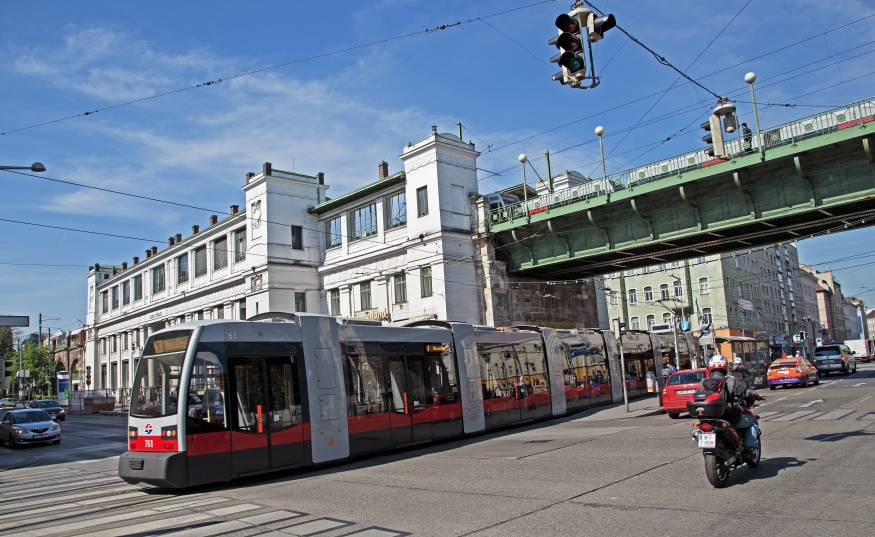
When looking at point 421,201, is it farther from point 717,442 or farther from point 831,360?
point 831,360

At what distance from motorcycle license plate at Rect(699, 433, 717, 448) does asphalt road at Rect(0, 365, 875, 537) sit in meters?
0.56

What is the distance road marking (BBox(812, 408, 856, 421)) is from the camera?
16364mm

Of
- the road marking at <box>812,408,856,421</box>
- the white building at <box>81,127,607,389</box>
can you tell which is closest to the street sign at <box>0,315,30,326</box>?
the white building at <box>81,127,607,389</box>

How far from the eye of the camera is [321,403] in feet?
45.9

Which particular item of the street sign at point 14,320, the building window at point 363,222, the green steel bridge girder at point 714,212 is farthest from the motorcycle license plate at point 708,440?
the building window at point 363,222

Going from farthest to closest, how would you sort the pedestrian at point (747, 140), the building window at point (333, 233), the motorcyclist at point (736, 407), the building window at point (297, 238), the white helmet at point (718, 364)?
the building window at point (297, 238), the building window at point (333, 233), the pedestrian at point (747, 140), the white helmet at point (718, 364), the motorcyclist at point (736, 407)

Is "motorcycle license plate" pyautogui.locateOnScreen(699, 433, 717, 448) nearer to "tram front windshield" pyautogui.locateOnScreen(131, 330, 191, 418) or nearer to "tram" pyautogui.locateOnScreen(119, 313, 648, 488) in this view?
"tram" pyautogui.locateOnScreen(119, 313, 648, 488)

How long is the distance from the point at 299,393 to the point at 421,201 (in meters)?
23.7

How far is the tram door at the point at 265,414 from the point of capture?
12281mm

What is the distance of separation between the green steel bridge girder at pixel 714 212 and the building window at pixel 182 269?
1302 inches

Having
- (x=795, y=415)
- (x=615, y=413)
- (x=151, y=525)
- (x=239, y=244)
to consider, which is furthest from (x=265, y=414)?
(x=239, y=244)

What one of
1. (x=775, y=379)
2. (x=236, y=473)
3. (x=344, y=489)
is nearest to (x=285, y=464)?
(x=236, y=473)

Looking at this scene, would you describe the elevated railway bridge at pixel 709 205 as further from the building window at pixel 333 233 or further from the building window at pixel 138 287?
the building window at pixel 138 287

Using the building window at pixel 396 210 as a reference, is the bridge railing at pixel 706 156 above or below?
below
